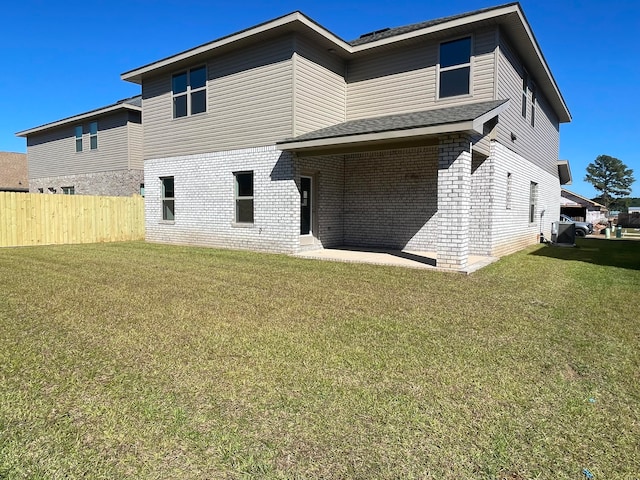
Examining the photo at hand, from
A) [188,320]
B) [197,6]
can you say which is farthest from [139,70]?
[188,320]

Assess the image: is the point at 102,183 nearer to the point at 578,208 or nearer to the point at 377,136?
the point at 377,136

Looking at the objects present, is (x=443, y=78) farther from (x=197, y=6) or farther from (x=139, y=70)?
(x=139, y=70)

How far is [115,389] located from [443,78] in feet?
35.2

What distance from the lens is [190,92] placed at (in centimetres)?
1346

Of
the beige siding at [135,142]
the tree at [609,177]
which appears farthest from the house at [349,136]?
the tree at [609,177]

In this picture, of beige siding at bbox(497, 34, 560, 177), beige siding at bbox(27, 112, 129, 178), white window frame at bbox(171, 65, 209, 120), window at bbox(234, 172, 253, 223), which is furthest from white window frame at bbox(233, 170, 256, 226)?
beige siding at bbox(27, 112, 129, 178)

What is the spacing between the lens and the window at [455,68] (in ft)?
34.9

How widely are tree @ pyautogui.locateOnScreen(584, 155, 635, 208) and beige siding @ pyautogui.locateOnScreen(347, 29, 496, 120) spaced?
100 meters

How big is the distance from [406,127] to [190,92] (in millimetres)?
7989

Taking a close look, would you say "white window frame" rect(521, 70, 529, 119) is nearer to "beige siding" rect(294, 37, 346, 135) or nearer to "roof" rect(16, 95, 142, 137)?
"beige siding" rect(294, 37, 346, 135)

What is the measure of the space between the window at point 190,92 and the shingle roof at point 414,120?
415cm

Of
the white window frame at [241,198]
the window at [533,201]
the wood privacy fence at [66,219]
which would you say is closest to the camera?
the white window frame at [241,198]

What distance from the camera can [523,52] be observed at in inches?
464

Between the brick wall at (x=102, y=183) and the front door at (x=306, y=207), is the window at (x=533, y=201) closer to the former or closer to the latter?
the front door at (x=306, y=207)
